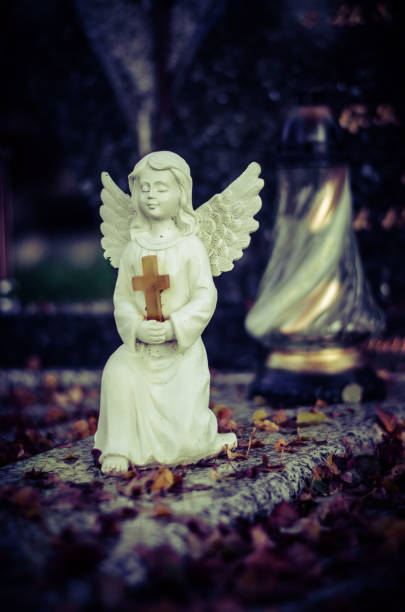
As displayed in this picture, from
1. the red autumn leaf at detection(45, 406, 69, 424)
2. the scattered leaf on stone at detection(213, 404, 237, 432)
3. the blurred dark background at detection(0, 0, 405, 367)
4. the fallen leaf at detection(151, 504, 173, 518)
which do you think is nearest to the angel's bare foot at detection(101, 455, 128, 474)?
the fallen leaf at detection(151, 504, 173, 518)

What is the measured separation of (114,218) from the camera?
3307mm

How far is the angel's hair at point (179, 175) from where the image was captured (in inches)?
116

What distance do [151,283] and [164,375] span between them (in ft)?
1.31

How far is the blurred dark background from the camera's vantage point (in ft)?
18.8

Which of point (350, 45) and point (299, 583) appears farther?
point (350, 45)

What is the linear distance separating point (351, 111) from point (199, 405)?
11.8 ft

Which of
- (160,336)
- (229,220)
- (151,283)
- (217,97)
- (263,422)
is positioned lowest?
(263,422)

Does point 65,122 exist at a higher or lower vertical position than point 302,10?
lower

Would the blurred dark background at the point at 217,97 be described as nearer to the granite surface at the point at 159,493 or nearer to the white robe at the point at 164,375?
the granite surface at the point at 159,493

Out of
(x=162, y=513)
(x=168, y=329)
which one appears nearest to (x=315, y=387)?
(x=168, y=329)

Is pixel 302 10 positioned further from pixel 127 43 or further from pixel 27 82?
pixel 27 82

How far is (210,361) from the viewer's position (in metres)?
5.75

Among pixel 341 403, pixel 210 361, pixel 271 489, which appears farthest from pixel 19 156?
pixel 271 489

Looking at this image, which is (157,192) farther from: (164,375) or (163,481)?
(163,481)
